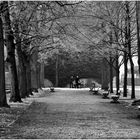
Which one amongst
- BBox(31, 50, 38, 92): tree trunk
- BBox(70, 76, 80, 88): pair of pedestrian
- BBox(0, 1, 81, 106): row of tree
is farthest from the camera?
BBox(70, 76, 80, 88): pair of pedestrian

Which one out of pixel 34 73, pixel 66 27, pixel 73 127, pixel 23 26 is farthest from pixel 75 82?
pixel 73 127

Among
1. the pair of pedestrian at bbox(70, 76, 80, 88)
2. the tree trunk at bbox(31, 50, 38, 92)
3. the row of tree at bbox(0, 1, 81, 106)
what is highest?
the row of tree at bbox(0, 1, 81, 106)

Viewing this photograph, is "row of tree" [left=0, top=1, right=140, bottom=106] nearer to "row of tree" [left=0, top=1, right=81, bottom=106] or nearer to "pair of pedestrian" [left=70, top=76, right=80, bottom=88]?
"row of tree" [left=0, top=1, right=81, bottom=106]

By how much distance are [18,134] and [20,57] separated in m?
16.8

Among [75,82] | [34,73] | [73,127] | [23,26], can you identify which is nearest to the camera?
[73,127]

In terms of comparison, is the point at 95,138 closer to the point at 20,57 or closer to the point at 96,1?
the point at 96,1

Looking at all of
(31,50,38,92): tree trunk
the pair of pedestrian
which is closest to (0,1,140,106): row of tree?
(31,50,38,92): tree trunk

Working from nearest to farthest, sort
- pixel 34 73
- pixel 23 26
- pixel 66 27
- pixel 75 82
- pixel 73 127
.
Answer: pixel 73 127
pixel 23 26
pixel 66 27
pixel 34 73
pixel 75 82

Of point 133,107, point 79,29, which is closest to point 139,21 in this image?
point 133,107

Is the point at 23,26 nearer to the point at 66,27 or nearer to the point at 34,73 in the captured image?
the point at 66,27

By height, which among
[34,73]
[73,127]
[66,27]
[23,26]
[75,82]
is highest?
[66,27]

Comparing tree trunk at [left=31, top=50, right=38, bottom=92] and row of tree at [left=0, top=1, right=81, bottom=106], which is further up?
row of tree at [left=0, top=1, right=81, bottom=106]

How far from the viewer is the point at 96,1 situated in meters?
23.4

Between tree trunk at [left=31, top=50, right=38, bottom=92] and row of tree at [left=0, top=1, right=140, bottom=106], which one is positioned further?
tree trunk at [left=31, top=50, right=38, bottom=92]
